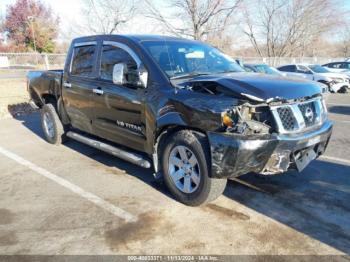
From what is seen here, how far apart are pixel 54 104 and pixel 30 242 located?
3.97m

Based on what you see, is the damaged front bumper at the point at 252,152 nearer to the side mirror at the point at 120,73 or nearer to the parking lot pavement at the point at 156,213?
the parking lot pavement at the point at 156,213

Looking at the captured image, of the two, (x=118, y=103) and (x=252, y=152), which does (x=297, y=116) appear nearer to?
(x=252, y=152)

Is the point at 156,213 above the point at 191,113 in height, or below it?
below

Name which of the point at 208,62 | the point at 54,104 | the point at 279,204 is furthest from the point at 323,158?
the point at 54,104

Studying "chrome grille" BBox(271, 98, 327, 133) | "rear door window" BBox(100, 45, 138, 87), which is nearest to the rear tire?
"rear door window" BBox(100, 45, 138, 87)

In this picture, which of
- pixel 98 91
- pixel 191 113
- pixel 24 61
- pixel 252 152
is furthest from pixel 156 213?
pixel 24 61

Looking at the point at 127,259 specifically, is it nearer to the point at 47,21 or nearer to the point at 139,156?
the point at 139,156

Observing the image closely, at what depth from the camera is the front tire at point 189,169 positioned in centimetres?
368

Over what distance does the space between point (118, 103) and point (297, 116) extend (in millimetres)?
2266

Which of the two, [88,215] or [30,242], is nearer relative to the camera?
[30,242]

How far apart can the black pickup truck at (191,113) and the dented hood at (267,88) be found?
11 mm

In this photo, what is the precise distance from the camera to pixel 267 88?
11.7 ft

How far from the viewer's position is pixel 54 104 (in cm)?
686

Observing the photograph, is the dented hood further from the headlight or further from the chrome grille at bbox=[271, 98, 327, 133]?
the headlight
